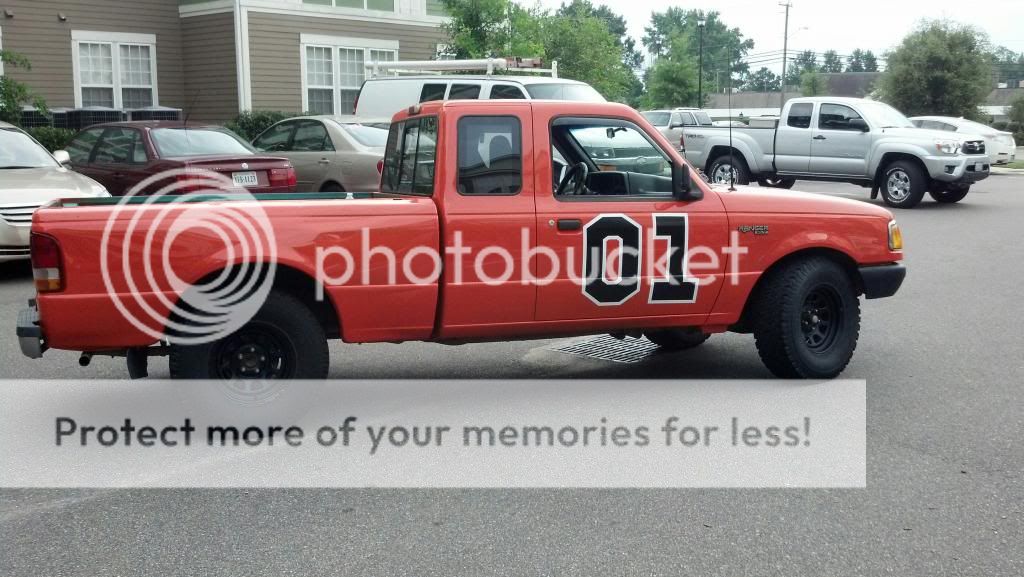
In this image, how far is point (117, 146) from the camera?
13680 mm

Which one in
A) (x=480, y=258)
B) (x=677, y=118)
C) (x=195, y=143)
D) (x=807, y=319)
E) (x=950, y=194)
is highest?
(x=677, y=118)

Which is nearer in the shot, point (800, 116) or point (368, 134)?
point (368, 134)

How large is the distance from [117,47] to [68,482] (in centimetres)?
2088

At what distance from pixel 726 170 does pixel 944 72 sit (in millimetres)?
20356

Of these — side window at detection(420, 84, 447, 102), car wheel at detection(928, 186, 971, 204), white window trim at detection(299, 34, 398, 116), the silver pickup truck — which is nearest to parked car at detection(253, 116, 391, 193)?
side window at detection(420, 84, 447, 102)

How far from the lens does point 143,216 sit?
540 cm

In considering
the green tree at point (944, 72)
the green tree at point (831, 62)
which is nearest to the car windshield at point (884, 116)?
the green tree at point (944, 72)

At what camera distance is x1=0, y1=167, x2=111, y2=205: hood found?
10797 mm

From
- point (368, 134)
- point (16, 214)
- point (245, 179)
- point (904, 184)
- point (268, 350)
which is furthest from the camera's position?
point (904, 184)

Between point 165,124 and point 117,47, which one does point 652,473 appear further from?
point 117,47

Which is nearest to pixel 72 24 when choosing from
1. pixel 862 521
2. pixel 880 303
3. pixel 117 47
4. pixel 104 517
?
pixel 117 47

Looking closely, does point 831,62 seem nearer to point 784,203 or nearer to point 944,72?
point 944,72

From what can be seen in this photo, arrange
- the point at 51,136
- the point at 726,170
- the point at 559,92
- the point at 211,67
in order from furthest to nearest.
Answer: the point at 211,67, the point at 726,170, the point at 51,136, the point at 559,92

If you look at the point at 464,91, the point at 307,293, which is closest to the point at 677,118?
the point at 464,91
